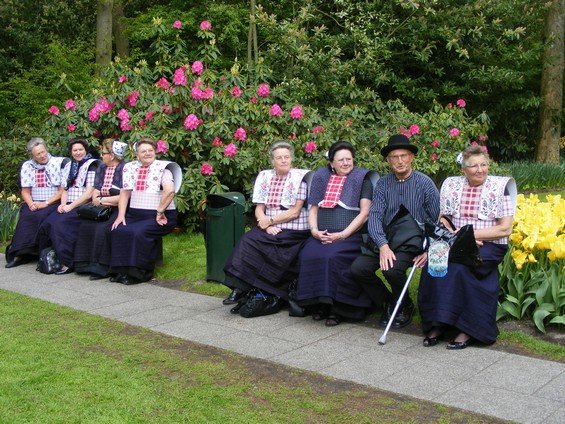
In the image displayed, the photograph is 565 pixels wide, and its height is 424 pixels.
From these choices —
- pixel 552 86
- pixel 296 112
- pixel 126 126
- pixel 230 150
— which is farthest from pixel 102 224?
pixel 552 86

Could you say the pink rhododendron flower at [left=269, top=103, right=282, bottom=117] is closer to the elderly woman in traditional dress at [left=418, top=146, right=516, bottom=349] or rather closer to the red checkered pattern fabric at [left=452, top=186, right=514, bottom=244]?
the elderly woman in traditional dress at [left=418, top=146, right=516, bottom=349]

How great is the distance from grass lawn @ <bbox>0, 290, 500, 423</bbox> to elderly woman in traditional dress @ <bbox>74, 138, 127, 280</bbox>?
242cm

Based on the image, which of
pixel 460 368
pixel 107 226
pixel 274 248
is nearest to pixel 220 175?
pixel 107 226

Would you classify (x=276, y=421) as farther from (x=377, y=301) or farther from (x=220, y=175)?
(x=220, y=175)

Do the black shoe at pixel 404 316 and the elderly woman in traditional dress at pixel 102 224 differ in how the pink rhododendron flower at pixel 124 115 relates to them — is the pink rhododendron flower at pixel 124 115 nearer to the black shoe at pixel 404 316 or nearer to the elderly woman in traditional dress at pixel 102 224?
the elderly woman in traditional dress at pixel 102 224

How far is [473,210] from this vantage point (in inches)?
236

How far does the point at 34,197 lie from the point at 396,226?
563cm

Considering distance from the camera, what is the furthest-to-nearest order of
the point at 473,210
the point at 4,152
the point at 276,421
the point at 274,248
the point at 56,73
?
1. the point at 56,73
2. the point at 4,152
3. the point at 274,248
4. the point at 473,210
5. the point at 276,421

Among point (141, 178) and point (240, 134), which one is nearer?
point (141, 178)

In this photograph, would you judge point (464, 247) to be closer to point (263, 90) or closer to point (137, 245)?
point (137, 245)

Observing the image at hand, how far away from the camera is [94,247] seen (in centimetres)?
877

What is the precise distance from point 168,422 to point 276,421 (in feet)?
2.01

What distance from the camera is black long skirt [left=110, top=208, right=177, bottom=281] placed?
834 centimetres

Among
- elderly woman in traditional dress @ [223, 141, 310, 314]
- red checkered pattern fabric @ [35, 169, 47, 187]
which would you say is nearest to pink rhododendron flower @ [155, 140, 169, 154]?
red checkered pattern fabric @ [35, 169, 47, 187]
